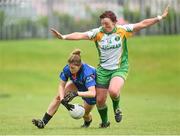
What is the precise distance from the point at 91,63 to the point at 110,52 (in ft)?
55.0

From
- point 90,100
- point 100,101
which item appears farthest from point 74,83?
Answer: point 100,101

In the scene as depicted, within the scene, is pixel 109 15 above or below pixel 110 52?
above

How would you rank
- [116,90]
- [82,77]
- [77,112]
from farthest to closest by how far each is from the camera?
1. [116,90]
2. [82,77]
3. [77,112]

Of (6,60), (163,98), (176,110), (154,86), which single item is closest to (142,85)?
(154,86)

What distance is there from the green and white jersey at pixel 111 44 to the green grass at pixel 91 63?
2.13m

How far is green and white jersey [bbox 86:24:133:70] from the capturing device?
14.8 meters

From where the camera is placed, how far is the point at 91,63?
104 ft

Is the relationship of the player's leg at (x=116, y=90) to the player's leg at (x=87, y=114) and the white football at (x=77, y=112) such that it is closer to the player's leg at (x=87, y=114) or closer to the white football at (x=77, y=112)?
the player's leg at (x=87, y=114)

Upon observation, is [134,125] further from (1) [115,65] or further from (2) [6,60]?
(2) [6,60]

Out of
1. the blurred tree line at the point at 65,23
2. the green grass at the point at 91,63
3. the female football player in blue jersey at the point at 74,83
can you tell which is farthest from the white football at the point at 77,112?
the blurred tree line at the point at 65,23

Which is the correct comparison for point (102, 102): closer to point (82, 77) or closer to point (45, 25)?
point (82, 77)

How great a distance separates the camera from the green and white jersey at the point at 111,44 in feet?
48.6

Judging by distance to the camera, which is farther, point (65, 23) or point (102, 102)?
point (65, 23)

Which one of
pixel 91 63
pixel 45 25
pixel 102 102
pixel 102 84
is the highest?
pixel 102 84
